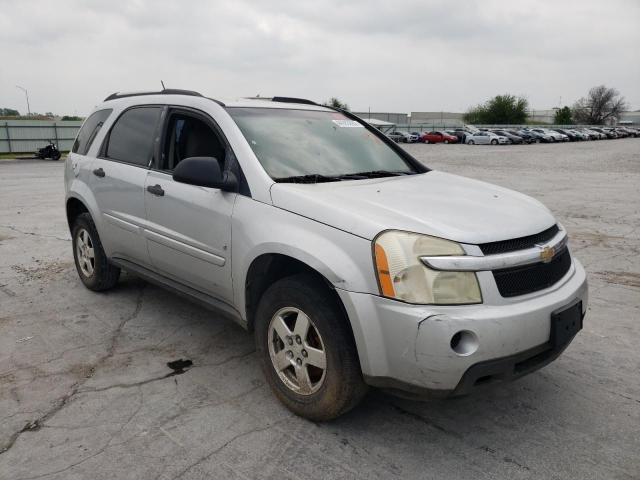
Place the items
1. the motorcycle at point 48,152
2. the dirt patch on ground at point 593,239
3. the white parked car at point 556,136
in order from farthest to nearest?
the white parked car at point 556,136
the motorcycle at point 48,152
the dirt patch on ground at point 593,239

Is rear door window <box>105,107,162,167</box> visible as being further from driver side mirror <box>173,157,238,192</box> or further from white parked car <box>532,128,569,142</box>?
white parked car <box>532,128,569,142</box>

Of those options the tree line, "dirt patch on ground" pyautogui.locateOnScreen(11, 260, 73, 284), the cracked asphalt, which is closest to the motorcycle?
"dirt patch on ground" pyautogui.locateOnScreen(11, 260, 73, 284)

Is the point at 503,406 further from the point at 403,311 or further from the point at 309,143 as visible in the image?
the point at 309,143

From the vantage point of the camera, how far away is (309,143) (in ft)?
12.1

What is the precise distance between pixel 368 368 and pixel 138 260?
242 cm

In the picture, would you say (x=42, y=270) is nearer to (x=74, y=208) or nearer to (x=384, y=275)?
(x=74, y=208)

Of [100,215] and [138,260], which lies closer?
[138,260]

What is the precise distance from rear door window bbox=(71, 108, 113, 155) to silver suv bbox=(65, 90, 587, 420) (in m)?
0.73

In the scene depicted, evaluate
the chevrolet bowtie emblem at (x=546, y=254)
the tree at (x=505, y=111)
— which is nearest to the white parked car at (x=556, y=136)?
the tree at (x=505, y=111)

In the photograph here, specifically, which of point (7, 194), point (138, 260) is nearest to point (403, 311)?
point (138, 260)

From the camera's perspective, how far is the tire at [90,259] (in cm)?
490

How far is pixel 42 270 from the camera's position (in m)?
5.97

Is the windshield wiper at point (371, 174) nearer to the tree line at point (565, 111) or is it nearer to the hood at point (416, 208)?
the hood at point (416, 208)

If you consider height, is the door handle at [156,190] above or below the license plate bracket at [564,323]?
above
